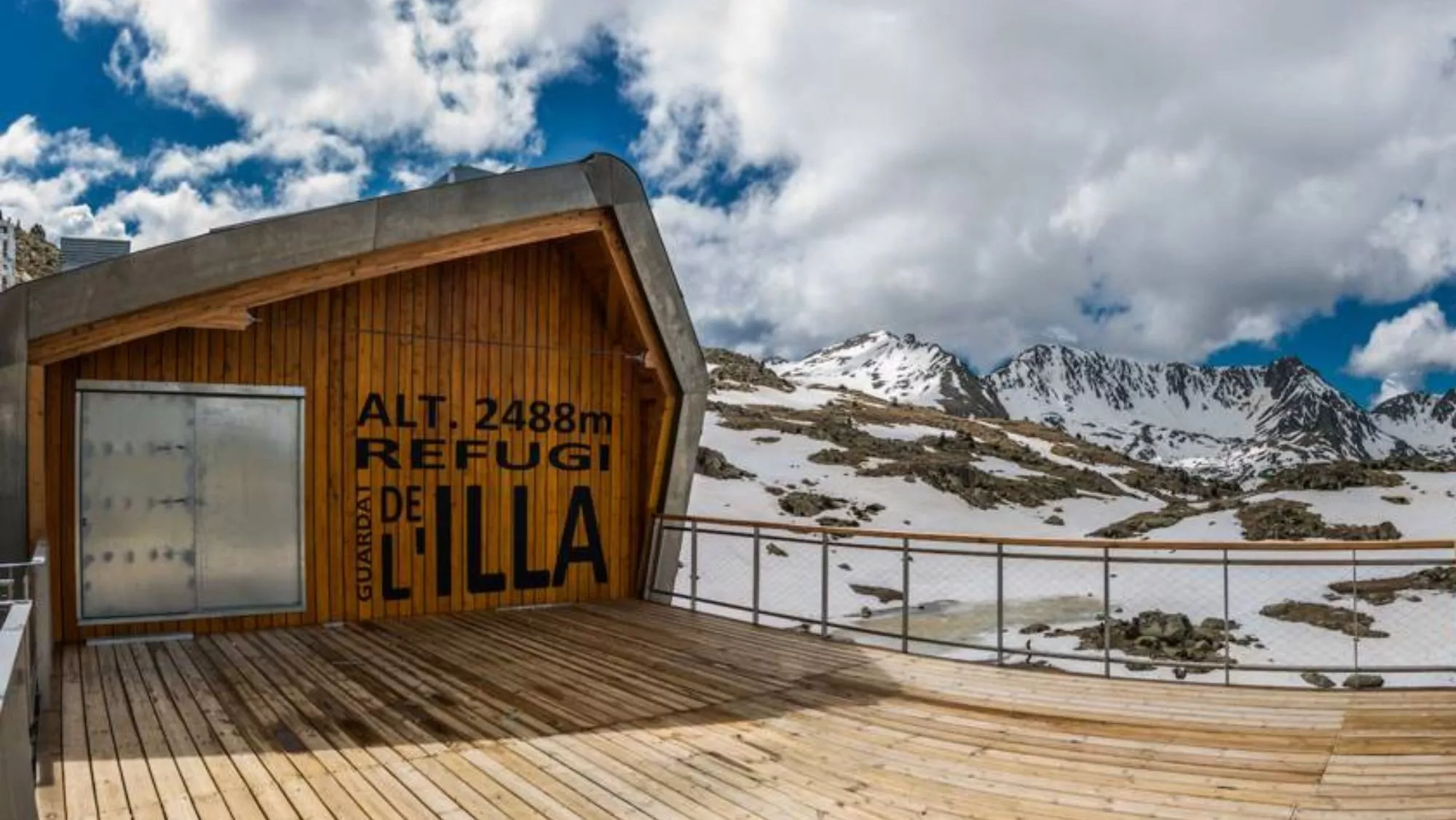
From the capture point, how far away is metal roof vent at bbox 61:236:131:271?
8.34 m

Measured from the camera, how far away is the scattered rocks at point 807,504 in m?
30.6

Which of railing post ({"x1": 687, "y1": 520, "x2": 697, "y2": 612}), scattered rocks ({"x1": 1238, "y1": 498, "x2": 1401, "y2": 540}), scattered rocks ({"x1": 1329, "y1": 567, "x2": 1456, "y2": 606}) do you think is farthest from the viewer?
scattered rocks ({"x1": 1238, "y1": 498, "x2": 1401, "y2": 540})

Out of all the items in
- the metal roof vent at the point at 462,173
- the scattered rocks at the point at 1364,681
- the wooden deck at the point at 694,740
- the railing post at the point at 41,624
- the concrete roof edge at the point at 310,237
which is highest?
the metal roof vent at the point at 462,173

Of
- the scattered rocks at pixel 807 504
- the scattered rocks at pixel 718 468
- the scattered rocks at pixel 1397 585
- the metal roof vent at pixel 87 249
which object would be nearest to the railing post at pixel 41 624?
the metal roof vent at pixel 87 249

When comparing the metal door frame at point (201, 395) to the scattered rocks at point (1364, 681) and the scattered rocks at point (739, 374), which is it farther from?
the scattered rocks at point (739, 374)

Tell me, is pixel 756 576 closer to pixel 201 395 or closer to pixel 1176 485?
pixel 201 395

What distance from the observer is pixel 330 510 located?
7926 millimetres

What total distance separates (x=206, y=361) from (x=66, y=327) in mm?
1489

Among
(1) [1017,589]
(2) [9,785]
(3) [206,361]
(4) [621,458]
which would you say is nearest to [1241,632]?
(1) [1017,589]

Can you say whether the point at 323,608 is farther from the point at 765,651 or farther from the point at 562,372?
the point at 765,651

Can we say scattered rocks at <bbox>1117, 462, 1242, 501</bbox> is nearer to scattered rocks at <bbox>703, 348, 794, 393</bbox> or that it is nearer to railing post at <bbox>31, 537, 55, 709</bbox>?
scattered rocks at <bbox>703, 348, 794, 393</bbox>

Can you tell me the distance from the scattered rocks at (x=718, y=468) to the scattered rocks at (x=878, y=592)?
12261 millimetres

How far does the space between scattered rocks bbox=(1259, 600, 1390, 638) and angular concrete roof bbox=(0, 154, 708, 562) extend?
15.0 metres

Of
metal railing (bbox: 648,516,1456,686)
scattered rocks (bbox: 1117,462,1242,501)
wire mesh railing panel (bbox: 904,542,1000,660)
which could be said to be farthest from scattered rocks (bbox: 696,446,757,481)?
scattered rocks (bbox: 1117,462,1242,501)
